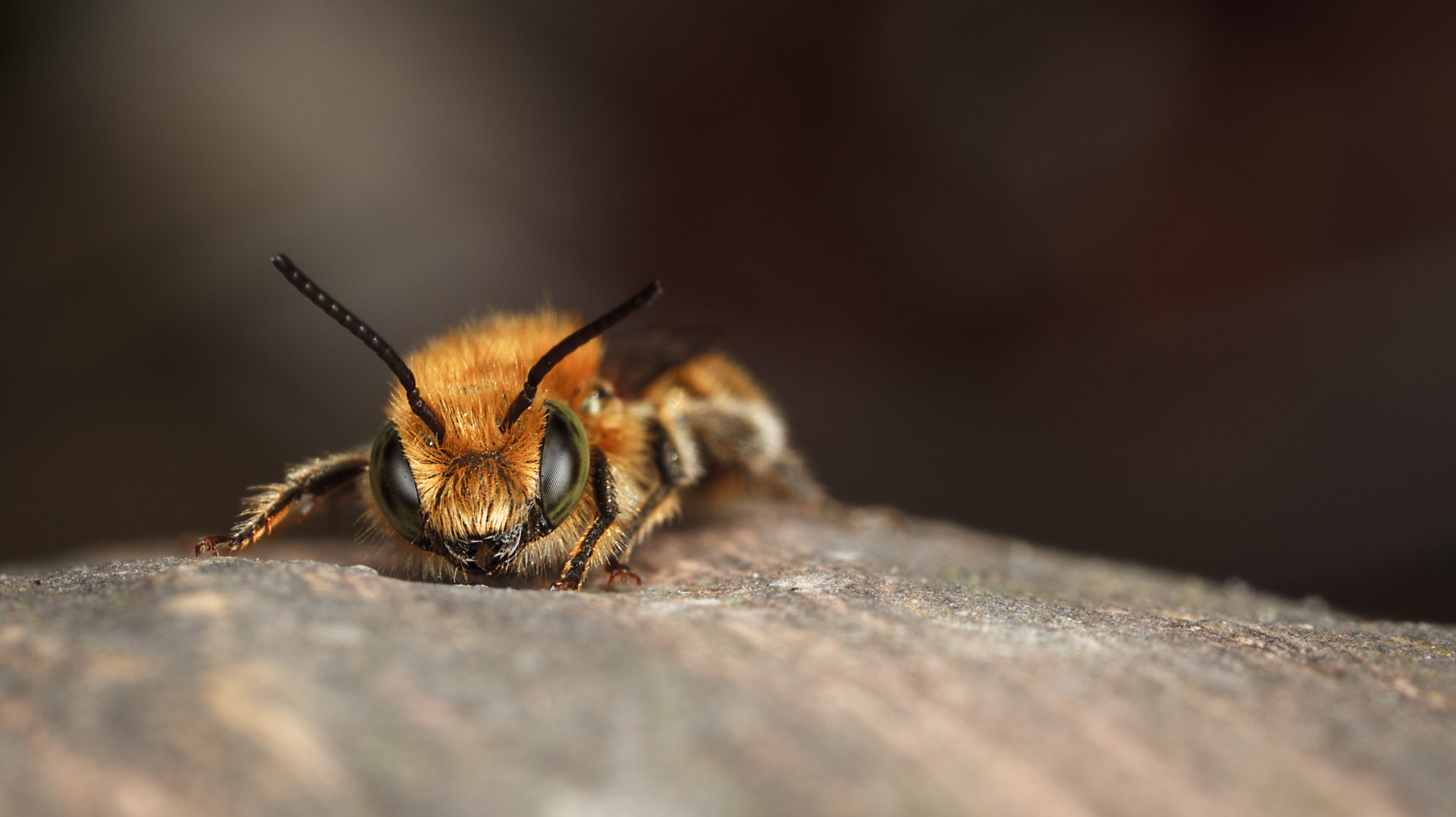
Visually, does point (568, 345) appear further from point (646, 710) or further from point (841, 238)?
point (841, 238)

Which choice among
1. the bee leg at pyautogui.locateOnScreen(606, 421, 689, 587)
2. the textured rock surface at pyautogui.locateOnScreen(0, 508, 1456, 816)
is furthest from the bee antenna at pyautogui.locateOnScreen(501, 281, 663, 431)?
the textured rock surface at pyautogui.locateOnScreen(0, 508, 1456, 816)

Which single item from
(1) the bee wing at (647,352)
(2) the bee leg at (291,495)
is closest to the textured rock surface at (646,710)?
(2) the bee leg at (291,495)

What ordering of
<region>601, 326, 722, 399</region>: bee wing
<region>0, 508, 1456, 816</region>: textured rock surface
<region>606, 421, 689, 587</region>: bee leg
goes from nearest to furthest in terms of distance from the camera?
<region>0, 508, 1456, 816</region>: textured rock surface, <region>606, 421, 689, 587</region>: bee leg, <region>601, 326, 722, 399</region>: bee wing

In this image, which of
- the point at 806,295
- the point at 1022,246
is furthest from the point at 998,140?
the point at 806,295

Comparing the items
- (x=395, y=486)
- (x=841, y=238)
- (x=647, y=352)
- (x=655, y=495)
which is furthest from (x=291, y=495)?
(x=841, y=238)

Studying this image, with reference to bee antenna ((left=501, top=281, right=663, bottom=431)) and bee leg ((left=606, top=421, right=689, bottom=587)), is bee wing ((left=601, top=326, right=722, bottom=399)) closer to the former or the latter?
bee leg ((left=606, top=421, right=689, bottom=587))

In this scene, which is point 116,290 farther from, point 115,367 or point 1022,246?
point 1022,246

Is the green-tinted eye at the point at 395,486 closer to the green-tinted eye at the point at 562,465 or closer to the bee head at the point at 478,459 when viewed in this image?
the bee head at the point at 478,459
